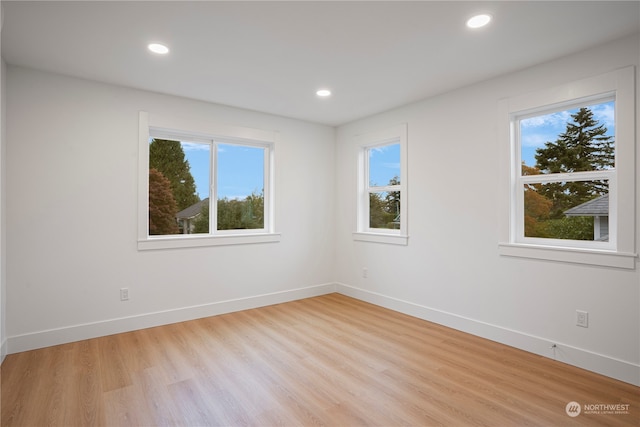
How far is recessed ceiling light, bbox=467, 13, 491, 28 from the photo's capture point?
7.51 feet

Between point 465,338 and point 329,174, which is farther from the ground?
point 329,174

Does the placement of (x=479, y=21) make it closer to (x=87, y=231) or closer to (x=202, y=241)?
(x=202, y=241)

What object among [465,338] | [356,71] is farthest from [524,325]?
[356,71]

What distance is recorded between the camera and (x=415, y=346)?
3189mm

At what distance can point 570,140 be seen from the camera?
9.62 feet

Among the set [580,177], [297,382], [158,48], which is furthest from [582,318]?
[158,48]

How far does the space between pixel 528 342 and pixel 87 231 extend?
4238 millimetres

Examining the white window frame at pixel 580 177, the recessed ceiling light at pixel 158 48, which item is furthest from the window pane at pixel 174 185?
the white window frame at pixel 580 177

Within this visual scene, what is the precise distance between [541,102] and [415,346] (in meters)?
2.44

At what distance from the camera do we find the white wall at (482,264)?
8.62 ft

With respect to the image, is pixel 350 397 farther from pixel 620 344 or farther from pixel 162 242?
pixel 162 242

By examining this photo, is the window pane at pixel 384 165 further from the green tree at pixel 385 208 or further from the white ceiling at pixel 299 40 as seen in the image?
the white ceiling at pixel 299 40

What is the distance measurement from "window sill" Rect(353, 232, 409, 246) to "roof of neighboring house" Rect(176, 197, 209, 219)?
2097 millimetres

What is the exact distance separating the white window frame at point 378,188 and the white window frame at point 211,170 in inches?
47.7
